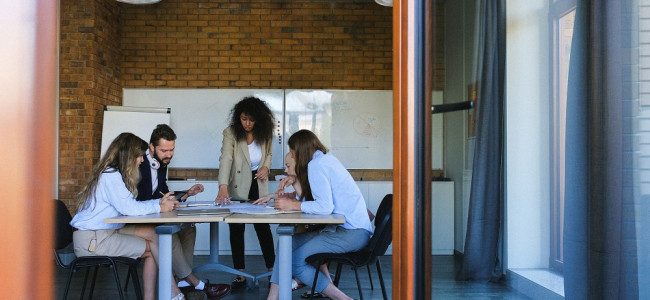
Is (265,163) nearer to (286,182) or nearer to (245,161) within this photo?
(245,161)

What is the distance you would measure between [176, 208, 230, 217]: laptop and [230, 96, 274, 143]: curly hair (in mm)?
1268

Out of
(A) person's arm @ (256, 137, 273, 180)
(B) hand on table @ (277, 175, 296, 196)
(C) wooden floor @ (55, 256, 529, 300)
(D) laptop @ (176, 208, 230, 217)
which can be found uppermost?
(A) person's arm @ (256, 137, 273, 180)

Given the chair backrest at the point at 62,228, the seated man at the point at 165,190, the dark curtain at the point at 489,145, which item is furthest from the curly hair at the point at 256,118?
the dark curtain at the point at 489,145

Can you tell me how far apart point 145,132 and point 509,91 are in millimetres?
5404

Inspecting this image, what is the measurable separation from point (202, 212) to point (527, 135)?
2345 mm

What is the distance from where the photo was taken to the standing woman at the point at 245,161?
197 inches

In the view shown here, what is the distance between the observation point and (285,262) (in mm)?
3504

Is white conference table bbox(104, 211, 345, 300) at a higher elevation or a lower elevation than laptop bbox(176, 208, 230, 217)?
lower

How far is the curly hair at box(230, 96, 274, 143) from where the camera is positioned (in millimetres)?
4918

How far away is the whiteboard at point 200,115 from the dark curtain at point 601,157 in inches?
216

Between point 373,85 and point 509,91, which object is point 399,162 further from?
point 373,85

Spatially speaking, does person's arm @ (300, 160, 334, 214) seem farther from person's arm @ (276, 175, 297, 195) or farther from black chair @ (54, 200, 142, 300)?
black chair @ (54, 200, 142, 300)

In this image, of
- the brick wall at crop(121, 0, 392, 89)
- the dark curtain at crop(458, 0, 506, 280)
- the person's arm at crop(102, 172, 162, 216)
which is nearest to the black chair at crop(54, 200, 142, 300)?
the person's arm at crop(102, 172, 162, 216)

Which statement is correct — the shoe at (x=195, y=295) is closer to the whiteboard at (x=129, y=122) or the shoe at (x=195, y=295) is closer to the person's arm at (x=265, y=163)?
the person's arm at (x=265, y=163)
